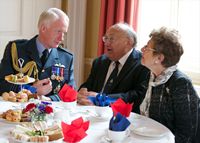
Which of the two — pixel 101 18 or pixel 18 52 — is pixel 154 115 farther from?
pixel 101 18

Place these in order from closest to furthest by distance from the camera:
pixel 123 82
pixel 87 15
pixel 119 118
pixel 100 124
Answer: pixel 119 118 < pixel 100 124 < pixel 123 82 < pixel 87 15

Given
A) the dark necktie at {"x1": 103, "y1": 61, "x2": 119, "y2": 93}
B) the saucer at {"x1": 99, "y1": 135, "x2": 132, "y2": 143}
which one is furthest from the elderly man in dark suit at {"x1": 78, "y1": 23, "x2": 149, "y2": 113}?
the saucer at {"x1": 99, "y1": 135, "x2": 132, "y2": 143}

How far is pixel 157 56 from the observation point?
2143 millimetres

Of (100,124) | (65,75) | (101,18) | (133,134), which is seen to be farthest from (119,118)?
(101,18)

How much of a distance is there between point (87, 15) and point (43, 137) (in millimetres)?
2681

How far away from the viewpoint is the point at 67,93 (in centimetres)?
195

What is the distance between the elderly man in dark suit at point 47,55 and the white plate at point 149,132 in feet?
3.24

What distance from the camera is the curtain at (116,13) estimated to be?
135 inches

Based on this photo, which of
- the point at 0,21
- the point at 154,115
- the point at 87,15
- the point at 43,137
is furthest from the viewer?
the point at 87,15

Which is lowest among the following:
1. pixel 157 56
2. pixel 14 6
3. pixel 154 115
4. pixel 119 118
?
pixel 154 115

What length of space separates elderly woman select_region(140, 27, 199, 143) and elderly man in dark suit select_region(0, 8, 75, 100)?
0.76 meters

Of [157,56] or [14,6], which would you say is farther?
[14,6]

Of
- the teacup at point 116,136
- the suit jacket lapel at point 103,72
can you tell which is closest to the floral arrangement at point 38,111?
the teacup at point 116,136

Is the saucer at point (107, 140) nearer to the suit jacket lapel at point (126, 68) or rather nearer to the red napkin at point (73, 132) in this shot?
the red napkin at point (73, 132)
